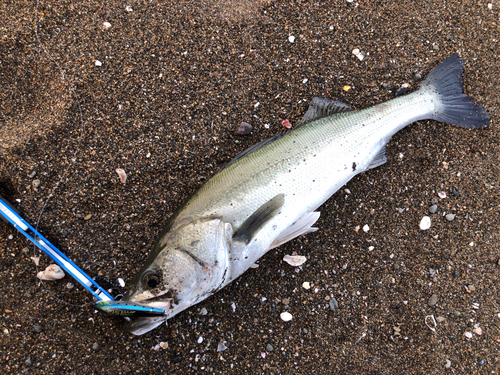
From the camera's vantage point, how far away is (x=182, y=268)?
2.01 m

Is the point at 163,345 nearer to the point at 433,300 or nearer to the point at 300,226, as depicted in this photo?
the point at 300,226

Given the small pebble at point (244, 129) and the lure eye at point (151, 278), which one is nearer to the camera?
the lure eye at point (151, 278)

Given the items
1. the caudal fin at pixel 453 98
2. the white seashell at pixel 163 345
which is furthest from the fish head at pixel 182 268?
the caudal fin at pixel 453 98

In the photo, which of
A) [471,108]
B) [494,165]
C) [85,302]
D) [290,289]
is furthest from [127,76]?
[494,165]

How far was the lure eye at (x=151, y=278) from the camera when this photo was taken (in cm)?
198

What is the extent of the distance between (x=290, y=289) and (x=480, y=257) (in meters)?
1.90

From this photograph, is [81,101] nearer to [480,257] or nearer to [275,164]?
[275,164]

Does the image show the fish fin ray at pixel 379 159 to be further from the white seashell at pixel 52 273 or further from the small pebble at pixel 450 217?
the white seashell at pixel 52 273

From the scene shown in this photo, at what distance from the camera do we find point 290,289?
8.62ft

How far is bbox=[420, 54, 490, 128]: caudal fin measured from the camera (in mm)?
2744

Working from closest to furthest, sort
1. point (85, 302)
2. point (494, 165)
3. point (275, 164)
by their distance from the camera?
1. point (275, 164)
2. point (85, 302)
3. point (494, 165)

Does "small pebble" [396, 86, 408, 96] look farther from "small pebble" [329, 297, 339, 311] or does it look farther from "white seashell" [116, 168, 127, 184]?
Result: "white seashell" [116, 168, 127, 184]

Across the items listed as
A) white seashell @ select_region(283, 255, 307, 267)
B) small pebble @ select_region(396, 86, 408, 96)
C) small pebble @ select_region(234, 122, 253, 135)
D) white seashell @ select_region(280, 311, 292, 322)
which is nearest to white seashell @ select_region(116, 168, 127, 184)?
small pebble @ select_region(234, 122, 253, 135)

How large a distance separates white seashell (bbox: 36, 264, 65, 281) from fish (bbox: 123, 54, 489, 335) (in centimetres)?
81
